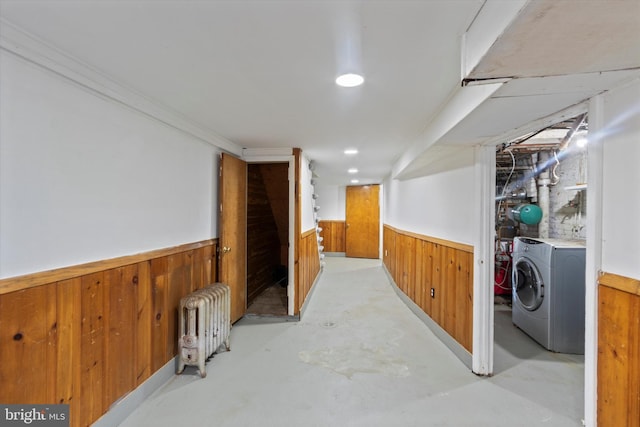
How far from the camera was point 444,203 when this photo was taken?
307cm

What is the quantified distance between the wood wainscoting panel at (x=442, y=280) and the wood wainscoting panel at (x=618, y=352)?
3.77 feet

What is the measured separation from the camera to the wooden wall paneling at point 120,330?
5.72 feet

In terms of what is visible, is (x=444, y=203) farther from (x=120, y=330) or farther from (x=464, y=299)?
(x=120, y=330)

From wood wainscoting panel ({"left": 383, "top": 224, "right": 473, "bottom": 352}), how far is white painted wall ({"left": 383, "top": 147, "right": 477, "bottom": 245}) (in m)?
0.12

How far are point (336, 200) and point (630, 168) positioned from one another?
24.0ft

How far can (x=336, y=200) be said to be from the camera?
8.45 metres

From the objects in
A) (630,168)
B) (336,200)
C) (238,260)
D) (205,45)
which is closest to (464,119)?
(630,168)

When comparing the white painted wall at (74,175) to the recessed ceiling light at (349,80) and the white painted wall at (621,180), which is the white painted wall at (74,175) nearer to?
the recessed ceiling light at (349,80)

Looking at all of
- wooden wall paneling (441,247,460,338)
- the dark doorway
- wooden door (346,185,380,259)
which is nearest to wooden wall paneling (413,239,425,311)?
wooden wall paneling (441,247,460,338)

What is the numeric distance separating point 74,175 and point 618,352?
8.99 ft

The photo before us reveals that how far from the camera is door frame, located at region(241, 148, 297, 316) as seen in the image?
3559 millimetres

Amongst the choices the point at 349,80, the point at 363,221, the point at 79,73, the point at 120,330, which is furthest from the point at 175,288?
the point at 363,221

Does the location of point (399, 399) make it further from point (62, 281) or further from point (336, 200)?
point (336, 200)

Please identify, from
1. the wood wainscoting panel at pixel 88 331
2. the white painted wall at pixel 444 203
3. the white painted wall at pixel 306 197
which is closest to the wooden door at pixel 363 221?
the white painted wall at pixel 306 197
